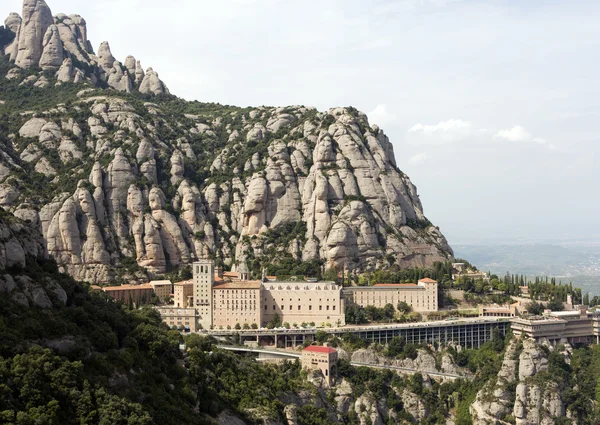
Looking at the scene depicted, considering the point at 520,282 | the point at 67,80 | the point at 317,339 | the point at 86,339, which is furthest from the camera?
→ the point at 67,80

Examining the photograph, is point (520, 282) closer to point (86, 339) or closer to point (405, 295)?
point (405, 295)

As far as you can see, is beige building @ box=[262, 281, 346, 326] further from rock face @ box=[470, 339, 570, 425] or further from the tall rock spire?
the tall rock spire

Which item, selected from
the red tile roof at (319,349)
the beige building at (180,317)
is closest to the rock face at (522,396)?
the red tile roof at (319,349)

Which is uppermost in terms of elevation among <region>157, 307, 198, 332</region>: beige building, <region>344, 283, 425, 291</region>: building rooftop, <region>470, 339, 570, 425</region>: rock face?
<region>344, 283, 425, 291</region>: building rooftop

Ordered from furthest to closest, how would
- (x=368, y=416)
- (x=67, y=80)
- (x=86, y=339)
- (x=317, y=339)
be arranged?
(x=67, y=80) → (x=317, y=339) → (x=368, y=416) → (x=86, y=339)

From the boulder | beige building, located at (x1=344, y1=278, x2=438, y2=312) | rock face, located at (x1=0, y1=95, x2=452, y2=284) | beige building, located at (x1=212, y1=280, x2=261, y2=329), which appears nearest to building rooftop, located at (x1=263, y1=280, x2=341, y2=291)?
beige building, located at (x1=212, y1=280, x2=261, y2=329)

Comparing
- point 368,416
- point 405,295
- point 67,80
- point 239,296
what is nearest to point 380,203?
point 405,295
